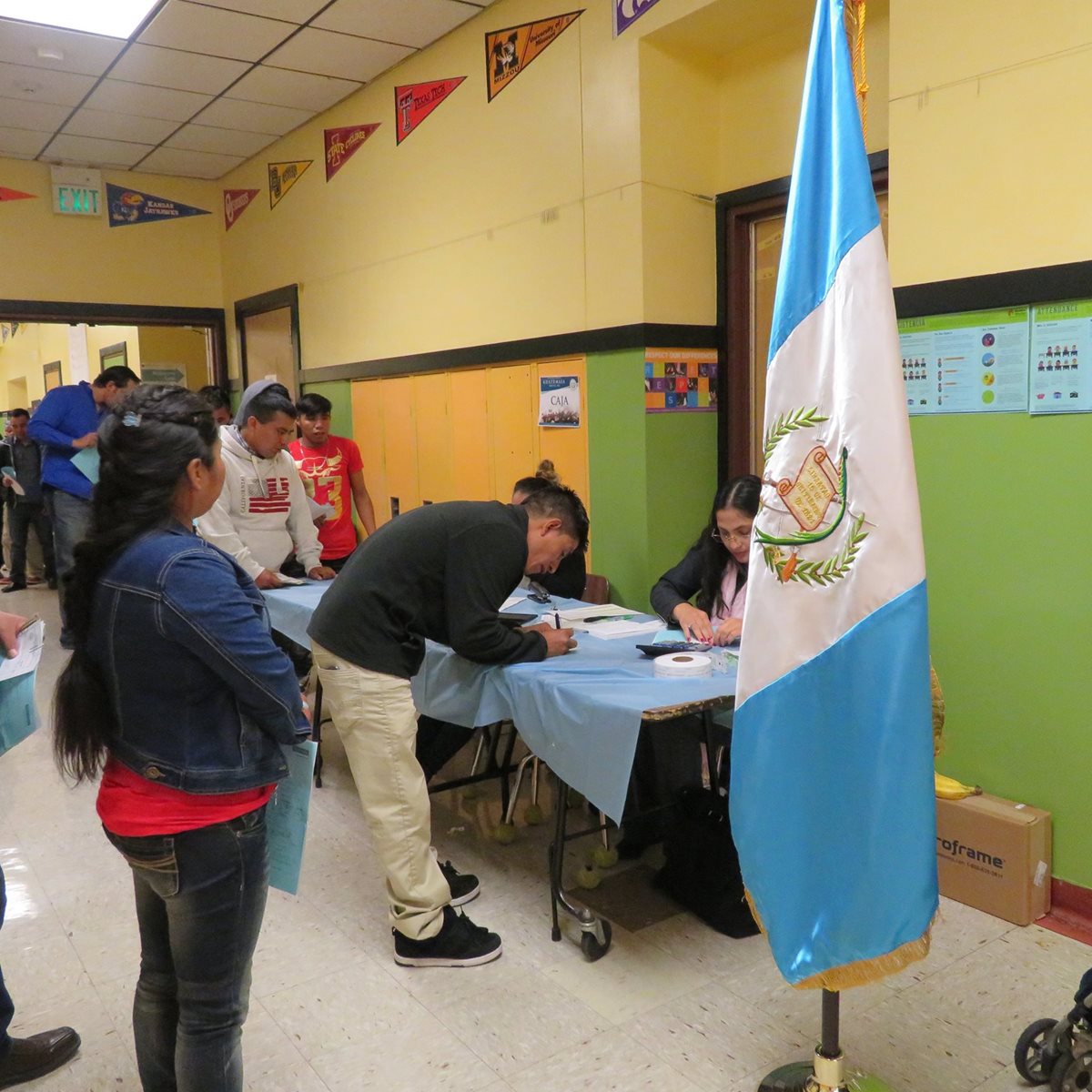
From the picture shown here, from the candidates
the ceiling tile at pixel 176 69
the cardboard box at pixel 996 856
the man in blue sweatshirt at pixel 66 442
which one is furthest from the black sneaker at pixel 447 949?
the ceiling tile at pixel 176 69

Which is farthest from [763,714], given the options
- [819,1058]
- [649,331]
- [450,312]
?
[450,312]

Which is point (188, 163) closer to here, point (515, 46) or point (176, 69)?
point (176, 69)

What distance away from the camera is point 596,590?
13.3ft

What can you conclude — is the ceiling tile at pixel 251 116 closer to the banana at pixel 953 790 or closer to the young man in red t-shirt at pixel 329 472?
the young man in red t-shirt at pixel 329 472

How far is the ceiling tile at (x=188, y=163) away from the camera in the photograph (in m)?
6.32

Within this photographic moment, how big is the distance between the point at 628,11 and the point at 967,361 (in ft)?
6.65

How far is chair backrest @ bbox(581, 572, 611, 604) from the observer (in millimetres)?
4035

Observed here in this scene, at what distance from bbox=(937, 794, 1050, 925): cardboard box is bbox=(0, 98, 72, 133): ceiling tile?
5761mm

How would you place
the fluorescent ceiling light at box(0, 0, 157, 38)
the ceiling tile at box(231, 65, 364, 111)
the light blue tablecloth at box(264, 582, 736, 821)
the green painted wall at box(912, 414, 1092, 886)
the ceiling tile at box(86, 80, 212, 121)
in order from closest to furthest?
the light blue tablecloth at box(264, 582, 736, 821), the green painted wall at box(912, 414, 1092, 886), the fluorescent ceiling light at box(0, 0, 157, 38), the ceiling tile at box(231, 65, 364, 111), the ceiling tile at box(86, 80, 212, 121)

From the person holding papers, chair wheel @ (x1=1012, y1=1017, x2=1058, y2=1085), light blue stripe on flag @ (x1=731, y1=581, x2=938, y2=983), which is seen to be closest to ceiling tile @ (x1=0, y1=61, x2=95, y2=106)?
the person holding papers

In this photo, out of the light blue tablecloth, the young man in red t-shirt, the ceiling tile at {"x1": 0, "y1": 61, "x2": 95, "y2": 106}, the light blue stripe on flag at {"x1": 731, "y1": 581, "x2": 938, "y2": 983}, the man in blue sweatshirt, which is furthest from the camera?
the man in blue sweatshirt

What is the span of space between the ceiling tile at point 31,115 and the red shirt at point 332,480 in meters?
2.59

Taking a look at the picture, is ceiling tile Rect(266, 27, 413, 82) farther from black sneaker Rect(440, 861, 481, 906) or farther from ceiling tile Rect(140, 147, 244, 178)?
black sneaker Rect(440, 861, 481, 906)

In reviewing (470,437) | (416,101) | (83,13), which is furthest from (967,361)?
(83,13)
